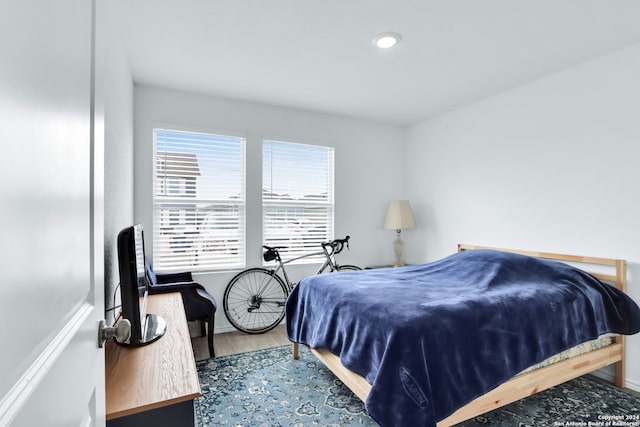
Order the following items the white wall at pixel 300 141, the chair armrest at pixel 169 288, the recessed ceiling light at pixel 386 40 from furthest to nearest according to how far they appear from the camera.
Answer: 1. the white wall at pixel 300 141
2. the chair armrest at pixel 169 288
3. the recessed ceiling light at pixel 386 40

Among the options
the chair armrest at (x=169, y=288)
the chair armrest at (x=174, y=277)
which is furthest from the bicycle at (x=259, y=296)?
the chair armrest at (x=169, y=288)

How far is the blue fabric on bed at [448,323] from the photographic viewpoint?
1.70 m

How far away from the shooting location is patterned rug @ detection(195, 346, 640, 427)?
2123 mm

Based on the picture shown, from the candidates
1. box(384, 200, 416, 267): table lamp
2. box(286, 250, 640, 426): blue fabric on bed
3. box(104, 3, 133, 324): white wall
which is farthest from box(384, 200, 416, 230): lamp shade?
box(104, 3, 133, 324): white wall

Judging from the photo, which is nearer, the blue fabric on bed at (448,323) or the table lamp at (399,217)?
the blue fabric on bed at (448,323)

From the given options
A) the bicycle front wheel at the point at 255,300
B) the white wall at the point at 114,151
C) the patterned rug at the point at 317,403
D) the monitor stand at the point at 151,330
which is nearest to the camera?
the monitor stand at the point at 151,330

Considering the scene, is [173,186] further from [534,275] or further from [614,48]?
[614,48]

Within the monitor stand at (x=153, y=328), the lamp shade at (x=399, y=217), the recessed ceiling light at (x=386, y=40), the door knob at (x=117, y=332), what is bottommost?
the monitor stand at (x=153, y=328)

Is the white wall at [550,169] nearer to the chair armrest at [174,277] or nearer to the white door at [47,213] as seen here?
the chair armrest at [174,277]

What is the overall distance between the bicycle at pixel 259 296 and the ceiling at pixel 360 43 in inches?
74.4

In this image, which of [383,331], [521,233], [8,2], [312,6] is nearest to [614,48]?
[521,233]

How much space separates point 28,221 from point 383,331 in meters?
1.73

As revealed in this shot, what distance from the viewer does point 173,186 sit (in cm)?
355

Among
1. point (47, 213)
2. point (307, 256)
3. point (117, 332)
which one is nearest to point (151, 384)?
point (117, 332)
